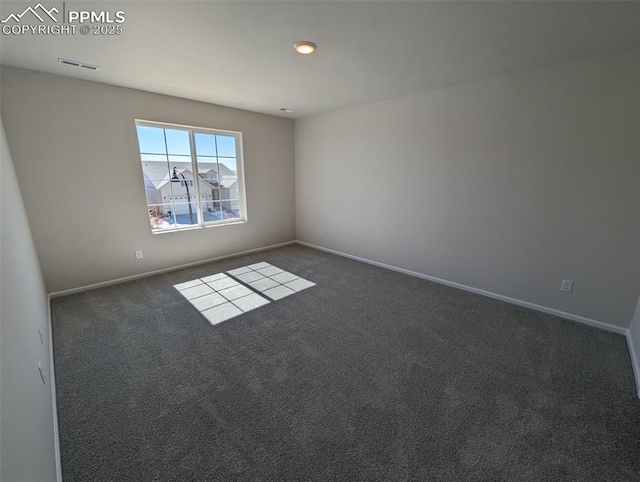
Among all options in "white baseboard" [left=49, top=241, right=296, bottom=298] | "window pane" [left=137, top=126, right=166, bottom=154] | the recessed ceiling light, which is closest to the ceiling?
the recessed ceiling light

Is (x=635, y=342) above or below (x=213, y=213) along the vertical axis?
below

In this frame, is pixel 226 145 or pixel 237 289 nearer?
pixel 237 289

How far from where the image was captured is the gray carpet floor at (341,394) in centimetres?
140

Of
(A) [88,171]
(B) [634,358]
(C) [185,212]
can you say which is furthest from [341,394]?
(A) [88,171]

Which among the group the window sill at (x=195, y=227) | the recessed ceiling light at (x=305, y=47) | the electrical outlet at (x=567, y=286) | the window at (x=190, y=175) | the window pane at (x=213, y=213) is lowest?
the electrical outlet at (x=567, y=286)

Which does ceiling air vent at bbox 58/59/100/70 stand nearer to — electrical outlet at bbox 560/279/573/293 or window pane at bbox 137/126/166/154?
window pane at bbox 137/126/166/154

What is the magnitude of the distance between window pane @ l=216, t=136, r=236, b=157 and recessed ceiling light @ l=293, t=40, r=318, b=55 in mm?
2488

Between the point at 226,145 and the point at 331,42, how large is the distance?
2790 millimetres

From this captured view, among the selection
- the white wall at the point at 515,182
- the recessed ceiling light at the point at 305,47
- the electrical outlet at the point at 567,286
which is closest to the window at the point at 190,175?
the white wall at the point at 515,182

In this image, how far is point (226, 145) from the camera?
4395 millimetres

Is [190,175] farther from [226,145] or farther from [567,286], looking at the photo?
[567,286]

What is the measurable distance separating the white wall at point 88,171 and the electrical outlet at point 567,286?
457 centimetres

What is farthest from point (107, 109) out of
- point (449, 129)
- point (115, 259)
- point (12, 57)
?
point (449, 129)

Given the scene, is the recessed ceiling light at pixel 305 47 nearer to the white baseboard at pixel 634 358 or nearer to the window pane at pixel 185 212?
the window pane at pixel 185 212
